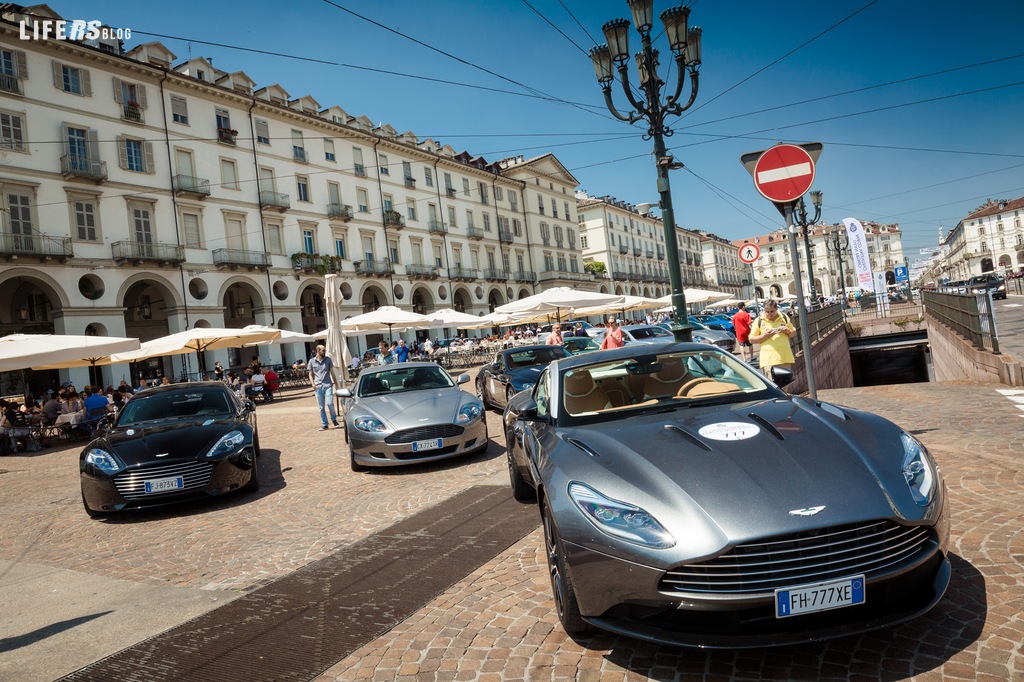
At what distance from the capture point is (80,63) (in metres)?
29.2

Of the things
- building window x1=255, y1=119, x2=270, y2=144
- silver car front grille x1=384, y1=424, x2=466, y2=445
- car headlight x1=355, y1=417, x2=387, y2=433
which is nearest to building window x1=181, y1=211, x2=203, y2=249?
building window x1=255, y1=119, x2=270, y2=144

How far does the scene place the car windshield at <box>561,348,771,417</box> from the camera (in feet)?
12.5

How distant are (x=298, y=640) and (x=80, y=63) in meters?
35.2

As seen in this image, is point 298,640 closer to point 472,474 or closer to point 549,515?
point 549,515

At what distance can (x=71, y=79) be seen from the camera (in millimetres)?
28953

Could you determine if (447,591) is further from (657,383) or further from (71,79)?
(71,79)

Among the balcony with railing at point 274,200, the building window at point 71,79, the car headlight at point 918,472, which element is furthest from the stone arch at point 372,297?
the car headlight at point 918,472

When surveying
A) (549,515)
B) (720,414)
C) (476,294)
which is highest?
(476,294)

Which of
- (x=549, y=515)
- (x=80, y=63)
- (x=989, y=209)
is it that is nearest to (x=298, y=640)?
(x=549, y=515)

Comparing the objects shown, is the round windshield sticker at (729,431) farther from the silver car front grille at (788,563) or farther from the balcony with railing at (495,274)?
the balcony with railing at (495,274)

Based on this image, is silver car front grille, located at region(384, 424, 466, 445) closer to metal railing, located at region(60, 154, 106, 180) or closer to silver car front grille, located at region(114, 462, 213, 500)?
silver car front grille, located at region(114, 462, 213, 500)

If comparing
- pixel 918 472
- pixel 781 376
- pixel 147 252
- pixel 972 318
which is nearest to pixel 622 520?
pixel 918 472

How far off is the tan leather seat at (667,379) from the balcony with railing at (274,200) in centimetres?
3720

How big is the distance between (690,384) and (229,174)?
123ft
